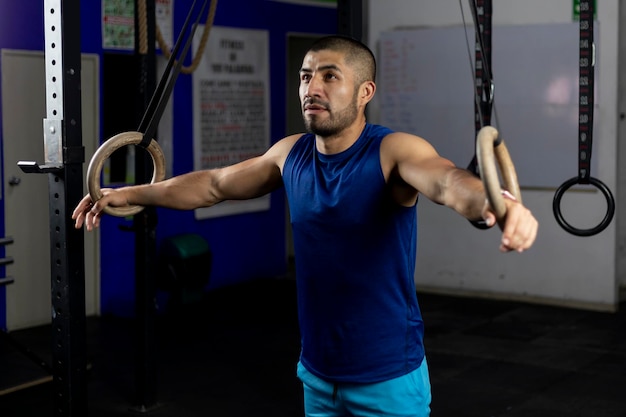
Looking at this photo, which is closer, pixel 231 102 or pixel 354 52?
pixel 354 52

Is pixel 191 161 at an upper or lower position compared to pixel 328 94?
lower

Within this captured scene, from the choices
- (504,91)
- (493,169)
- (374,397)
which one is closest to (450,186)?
(493,169)

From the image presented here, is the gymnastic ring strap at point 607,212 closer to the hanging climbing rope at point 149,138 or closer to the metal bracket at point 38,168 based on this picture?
the hanging climbing rope at point 149,138

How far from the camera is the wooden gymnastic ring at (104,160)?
257cm

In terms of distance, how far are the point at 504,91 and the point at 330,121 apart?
4.54 metres

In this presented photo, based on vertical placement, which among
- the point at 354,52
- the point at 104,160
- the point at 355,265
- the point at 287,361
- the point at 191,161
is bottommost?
the point at 287,361

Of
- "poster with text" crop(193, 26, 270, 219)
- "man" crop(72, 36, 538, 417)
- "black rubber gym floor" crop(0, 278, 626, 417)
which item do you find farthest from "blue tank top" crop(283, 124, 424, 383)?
"poster with text" crop(193, 26, 270, 219)

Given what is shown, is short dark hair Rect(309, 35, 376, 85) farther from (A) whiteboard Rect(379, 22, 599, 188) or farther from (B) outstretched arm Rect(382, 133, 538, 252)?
(A) whiteboard Rect(379, 22, 599, 188)

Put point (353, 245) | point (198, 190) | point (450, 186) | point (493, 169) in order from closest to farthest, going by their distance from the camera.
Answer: point (493, 169) < point (450, 186) < point (353, 245) < point (198, 190)

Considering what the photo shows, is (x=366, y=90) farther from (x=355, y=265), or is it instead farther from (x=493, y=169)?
(x=493, y=169)

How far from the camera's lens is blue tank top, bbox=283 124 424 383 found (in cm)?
215

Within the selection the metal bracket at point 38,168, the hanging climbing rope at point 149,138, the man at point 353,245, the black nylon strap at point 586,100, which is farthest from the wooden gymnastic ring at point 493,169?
the metal bracket at point 38,168

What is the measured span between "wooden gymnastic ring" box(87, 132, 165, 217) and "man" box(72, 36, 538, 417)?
1.83 ft

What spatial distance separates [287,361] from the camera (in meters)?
4.98
